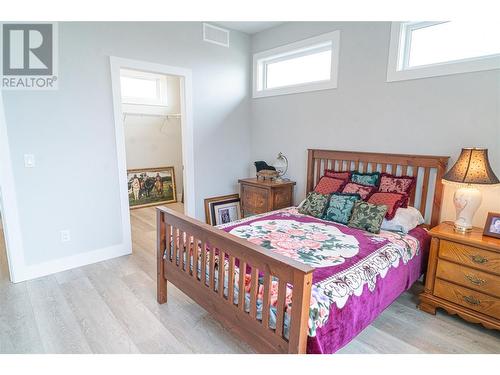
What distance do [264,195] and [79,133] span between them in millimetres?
2077

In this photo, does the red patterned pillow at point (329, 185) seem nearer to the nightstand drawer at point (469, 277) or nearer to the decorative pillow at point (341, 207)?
the decorative pillow at point (341, 207)

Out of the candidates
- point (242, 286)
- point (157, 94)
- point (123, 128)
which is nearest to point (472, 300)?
point (242, 286)

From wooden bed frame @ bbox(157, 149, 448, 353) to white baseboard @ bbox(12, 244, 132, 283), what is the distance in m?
1.16

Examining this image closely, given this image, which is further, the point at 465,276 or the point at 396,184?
the point at 396,184

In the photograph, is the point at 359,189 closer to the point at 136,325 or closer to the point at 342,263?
the point at 342,263

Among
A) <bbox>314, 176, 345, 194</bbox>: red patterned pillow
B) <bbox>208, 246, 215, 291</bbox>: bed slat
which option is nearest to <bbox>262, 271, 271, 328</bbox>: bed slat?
<bbox>208, 246, 215, 291</bbox>: bed slat

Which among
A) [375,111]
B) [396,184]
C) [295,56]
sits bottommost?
[396,184]

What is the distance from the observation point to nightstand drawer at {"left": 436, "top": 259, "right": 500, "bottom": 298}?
1.87m

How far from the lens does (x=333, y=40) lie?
10.1 feet

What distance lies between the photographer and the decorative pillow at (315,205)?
2.78 meters

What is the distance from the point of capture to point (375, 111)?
283cm

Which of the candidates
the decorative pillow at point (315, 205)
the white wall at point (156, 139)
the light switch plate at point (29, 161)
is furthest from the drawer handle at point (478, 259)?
the white wall at point (156, 139)

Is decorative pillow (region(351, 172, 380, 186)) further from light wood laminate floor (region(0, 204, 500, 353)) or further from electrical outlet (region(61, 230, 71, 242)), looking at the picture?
electrical outlet (region(61, 230, 71, 242))
